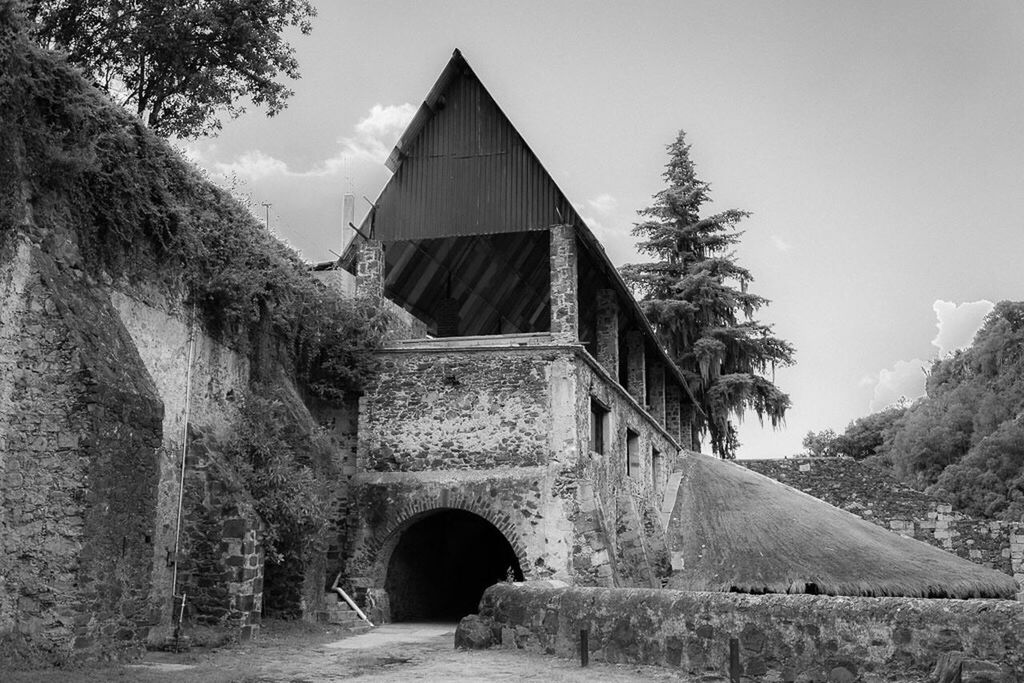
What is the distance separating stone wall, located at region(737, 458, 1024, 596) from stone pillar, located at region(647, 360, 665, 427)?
6.43 m

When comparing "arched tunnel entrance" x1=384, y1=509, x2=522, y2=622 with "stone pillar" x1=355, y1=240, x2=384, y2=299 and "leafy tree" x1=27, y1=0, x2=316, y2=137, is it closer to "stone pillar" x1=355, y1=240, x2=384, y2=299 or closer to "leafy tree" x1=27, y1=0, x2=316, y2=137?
"stone pillar" x1=355, y1=240, x2=384, y2=299

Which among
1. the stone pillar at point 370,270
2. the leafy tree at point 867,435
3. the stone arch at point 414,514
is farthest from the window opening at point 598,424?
the leafy tree at point 867,435

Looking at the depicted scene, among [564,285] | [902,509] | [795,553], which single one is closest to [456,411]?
[564,285]

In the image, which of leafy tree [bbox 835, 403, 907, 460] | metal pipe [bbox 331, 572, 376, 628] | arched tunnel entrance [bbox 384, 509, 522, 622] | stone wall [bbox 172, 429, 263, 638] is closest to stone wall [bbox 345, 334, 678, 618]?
metal pipe [bbox 331, 572, 376, 628]

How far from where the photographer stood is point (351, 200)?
25156 mm

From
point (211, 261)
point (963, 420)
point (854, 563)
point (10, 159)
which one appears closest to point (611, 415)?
point (854, 563)

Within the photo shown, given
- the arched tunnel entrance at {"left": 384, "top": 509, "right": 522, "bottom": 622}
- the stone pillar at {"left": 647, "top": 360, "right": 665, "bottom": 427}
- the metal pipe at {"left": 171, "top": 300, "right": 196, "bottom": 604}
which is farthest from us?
the stone pillar at {"left": 647, "top": 360, "right": 665, "bottom": 427}

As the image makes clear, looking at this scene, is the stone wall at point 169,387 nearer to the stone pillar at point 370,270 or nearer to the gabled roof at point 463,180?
the stone pillar at point 370,270

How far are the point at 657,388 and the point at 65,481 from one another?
1952 cm

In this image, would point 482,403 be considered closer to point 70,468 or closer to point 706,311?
point 70,468

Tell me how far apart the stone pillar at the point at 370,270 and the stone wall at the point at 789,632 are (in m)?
8.80

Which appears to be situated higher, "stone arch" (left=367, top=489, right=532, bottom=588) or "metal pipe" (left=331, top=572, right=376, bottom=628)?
"stone arch" (left=367, top=489, right=532, bottom=588)

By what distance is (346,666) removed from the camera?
10258mm

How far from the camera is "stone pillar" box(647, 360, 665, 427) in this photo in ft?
84.8
